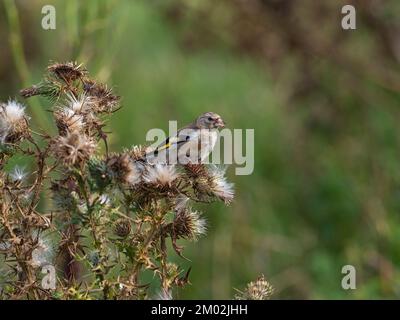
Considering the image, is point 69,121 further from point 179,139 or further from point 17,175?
point 179,139

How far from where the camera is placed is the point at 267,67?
927cm

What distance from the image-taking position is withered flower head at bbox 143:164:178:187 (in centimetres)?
296

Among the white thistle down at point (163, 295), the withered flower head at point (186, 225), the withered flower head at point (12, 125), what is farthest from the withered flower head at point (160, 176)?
the withered flower head at point (12, 125)

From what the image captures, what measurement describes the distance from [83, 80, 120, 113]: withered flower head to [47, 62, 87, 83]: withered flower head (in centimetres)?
4

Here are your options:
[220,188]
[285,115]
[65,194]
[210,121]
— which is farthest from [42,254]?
[285,115]

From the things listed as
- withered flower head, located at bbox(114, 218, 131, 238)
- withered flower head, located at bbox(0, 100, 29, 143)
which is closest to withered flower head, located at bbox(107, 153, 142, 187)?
withered flower head, located at bbox(114, 218, 131, 238)

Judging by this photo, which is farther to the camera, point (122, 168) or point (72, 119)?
point (72, 119)

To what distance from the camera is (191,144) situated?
3.87 meters

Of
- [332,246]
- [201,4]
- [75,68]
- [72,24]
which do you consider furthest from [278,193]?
[75,68]

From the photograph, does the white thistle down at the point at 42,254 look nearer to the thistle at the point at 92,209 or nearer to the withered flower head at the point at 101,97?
the thistle at the point at 92,209

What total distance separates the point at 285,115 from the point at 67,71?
21.3 ft

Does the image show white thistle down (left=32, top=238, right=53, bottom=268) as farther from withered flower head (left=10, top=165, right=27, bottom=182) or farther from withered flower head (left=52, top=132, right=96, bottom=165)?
withered flower head (left=52, top=132, right=96, bottom=165)
